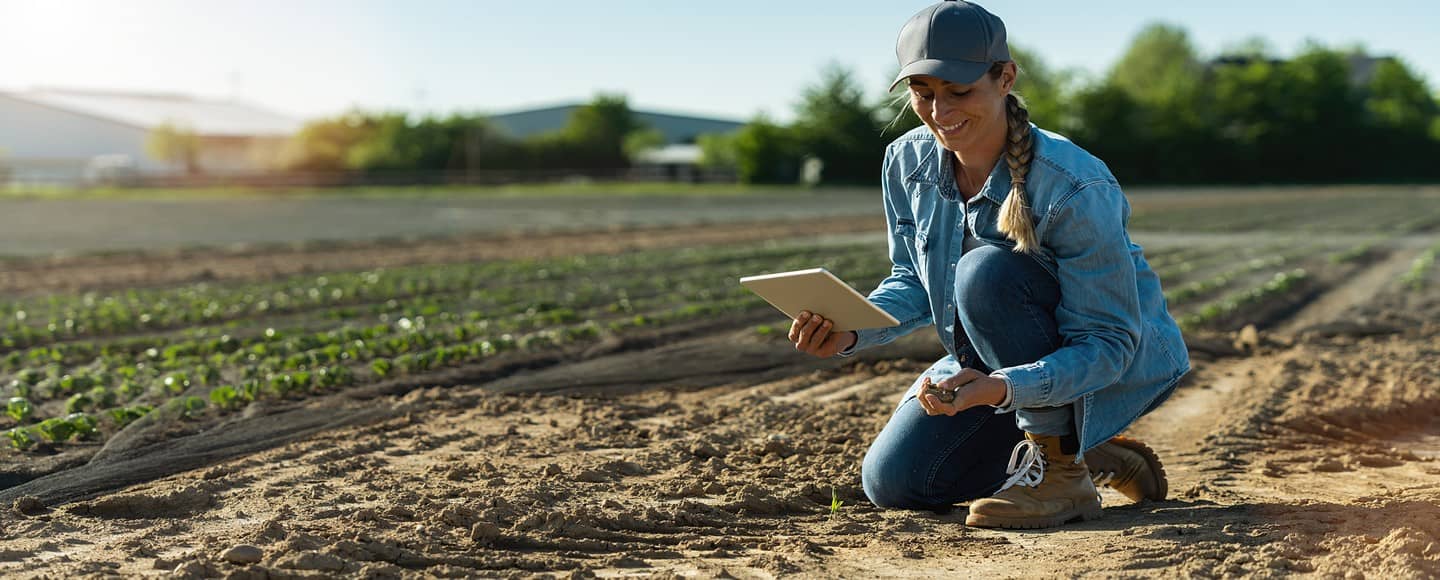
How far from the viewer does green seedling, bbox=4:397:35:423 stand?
5.64m

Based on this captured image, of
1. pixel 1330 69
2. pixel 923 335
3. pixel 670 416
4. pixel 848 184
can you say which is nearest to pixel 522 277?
pixel 923 335

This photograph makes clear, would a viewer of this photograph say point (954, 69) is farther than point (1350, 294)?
No

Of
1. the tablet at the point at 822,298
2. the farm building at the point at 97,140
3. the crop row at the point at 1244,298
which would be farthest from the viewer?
the farm building at the point at 97,140

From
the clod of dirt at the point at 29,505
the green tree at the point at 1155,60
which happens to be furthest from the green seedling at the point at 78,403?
the green tree at the point at 1155,60

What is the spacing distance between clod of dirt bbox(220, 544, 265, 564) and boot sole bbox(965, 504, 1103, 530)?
2.11 meters

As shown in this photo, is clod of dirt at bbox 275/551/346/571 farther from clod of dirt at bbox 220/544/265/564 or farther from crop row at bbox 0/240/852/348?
crop row at bbox 0/240/852/348

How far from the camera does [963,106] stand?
3562 millimetres

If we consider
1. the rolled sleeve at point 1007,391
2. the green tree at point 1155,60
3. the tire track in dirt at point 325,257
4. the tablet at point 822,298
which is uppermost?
the green tree at point 1155,60

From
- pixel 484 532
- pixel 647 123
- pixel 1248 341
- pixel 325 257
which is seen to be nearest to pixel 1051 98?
pixel 647 123

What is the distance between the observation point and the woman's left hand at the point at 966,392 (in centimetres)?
339

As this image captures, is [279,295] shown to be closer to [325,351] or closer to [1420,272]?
[325,351]

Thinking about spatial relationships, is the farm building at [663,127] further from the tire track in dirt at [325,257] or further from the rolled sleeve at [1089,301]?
the rolled sleeve at [1089,301]

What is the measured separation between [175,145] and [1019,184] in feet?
232

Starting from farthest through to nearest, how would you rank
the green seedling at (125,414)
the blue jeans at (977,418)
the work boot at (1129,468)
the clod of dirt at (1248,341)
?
the clod of dirt at (1248,341), the green seedling at (125,414), the work boot at (1129,468), the blue jeans at (977,418)
